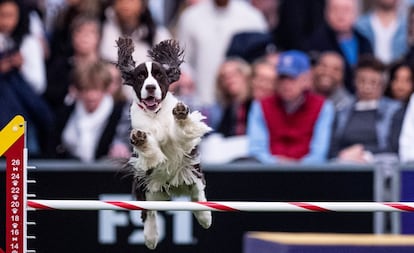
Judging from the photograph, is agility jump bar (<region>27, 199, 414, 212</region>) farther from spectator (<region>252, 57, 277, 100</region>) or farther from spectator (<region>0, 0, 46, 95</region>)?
spectator (<region>0, 0, 46, 95</region>)

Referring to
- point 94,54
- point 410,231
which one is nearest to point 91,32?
point 94,54

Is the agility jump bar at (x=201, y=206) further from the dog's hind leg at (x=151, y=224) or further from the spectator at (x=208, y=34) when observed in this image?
the spectator at (x=208, y=34)

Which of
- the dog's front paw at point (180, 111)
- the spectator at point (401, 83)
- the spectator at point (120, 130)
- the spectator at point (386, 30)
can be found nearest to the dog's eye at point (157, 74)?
the dog's front paw at point (180, 111)

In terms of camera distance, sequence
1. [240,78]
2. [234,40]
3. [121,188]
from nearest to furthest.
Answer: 1. [121,188]
2. [240,78]
3. [234,40]

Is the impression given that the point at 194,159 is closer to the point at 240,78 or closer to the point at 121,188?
the point at 121,188

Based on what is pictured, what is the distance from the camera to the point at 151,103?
8406 mm

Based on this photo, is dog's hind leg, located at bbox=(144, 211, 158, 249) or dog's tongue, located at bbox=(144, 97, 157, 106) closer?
dog's tongue, located at bbox=(144, 97, 157, 106)

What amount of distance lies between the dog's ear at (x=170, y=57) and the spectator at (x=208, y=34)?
18.8 ft

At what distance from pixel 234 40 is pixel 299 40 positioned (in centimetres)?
81

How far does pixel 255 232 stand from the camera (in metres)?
12.5

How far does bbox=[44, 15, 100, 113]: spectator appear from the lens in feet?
45.9

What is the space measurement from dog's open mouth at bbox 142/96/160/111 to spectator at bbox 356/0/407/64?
22.1 ft

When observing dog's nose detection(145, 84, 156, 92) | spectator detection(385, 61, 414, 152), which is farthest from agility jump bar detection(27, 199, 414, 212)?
spectator detection(385, 61, 414, 152)

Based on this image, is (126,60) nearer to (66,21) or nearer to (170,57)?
(170,57)
